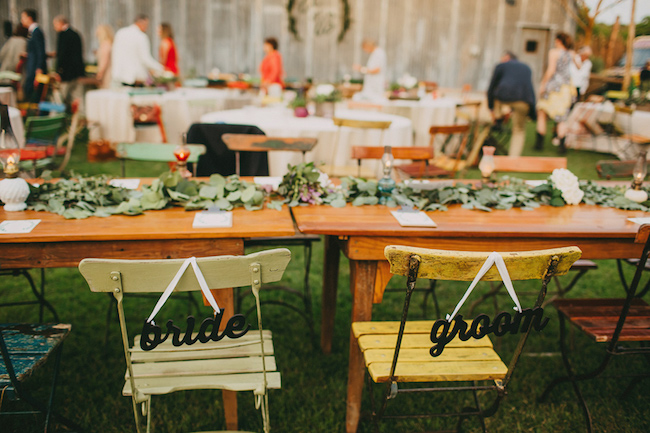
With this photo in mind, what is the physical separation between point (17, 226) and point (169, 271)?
32.6 inches

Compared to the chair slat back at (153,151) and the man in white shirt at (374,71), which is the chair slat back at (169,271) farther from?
the man in white shirt at (374,71)

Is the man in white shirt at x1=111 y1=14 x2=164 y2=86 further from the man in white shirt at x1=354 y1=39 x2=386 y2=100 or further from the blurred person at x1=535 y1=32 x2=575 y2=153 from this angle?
the blurred person at x1=535 y1=32 x2=575 y2=153

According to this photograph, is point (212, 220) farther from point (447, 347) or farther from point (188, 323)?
point (447, 347)

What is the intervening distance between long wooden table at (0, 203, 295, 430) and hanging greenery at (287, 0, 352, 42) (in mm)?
10201

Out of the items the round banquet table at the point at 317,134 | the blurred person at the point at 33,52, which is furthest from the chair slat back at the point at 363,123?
the blurred person at the point at 33,52

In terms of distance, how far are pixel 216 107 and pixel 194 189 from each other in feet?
12.8

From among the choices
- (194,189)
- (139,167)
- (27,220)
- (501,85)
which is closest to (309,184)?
(194,189)

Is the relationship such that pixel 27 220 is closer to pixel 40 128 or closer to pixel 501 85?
pixel 40 128

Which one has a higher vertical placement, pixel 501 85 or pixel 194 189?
pixel 501 85

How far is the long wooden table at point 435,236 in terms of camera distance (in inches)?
71.3

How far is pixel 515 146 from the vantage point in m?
6.52

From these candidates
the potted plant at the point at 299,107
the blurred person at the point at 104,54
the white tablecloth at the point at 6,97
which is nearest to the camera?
the potted plant at the point at 299,107

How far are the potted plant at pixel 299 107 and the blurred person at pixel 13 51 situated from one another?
530 cm

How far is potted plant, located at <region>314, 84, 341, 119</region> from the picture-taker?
4477mm
